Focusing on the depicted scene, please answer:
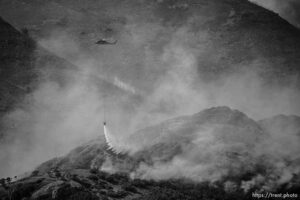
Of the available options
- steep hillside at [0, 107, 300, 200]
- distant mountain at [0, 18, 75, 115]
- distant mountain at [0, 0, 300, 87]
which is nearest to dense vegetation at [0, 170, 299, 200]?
steep hillside at [0, 107, 300, 200]

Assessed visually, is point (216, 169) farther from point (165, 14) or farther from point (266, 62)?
point (165, 14)

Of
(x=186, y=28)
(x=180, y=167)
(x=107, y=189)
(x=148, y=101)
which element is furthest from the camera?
(x=186, y=28)

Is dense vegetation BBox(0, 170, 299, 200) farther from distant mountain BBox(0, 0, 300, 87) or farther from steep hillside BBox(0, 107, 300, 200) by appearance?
distant mountain BBox(0, 0, 300, 87)

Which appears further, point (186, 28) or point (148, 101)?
point (186, 28)

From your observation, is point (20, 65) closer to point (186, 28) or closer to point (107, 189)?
point (186, 28)

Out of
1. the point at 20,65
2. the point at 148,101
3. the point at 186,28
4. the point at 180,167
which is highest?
the point at 186,28

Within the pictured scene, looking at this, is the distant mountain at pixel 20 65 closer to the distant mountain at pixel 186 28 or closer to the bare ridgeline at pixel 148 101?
the bare ridgeline at pixel 148 101

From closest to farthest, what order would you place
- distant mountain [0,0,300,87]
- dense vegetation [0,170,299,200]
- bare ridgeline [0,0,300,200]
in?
dense vegetation [0,170,299,200] < bare ridgeline [0,0,300,200] < distant mountain [0,0,300,87]

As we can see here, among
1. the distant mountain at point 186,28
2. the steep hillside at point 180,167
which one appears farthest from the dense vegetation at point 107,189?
the distant mountain at point 186,28

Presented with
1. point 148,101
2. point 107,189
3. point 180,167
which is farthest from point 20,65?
point 107,189
